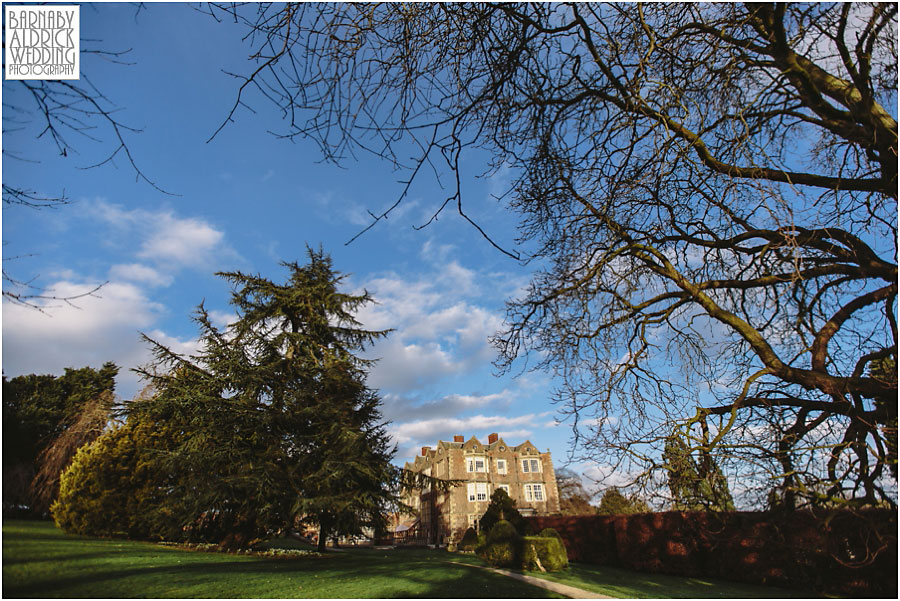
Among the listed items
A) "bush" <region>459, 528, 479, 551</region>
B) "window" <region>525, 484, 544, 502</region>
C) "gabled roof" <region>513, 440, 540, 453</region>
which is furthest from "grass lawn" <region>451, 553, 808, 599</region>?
"gabled roof" <region>513, 440, 540, 453</region>

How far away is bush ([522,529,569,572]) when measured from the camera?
14.1 meters

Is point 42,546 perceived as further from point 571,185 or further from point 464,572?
point 464,572

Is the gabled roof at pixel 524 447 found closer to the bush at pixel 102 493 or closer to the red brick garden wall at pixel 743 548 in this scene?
the red brick garden wall at pixel 743 548

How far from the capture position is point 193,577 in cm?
816

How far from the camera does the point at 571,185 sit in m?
4.71

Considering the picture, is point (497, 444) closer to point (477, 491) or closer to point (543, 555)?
point (477, 491)

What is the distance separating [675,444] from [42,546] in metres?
7.00

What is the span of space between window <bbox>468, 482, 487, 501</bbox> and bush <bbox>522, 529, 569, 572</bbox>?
27268 mm

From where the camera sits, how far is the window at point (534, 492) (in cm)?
4303

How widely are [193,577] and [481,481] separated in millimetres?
36027

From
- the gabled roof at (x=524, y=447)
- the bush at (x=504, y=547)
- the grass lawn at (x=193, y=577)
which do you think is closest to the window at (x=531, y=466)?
the gabled roof at (x=524, y=447)

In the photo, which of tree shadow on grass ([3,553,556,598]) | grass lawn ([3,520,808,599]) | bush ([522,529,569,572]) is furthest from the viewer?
bush ([522,529,569,572])

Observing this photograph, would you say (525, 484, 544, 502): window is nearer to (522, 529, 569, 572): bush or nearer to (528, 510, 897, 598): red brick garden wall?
(528, 510, 897, 598): red brick garden wall

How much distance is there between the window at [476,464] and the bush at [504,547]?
90.3 ft
